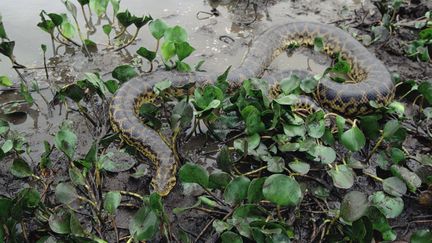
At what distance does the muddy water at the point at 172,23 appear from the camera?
7.11 m

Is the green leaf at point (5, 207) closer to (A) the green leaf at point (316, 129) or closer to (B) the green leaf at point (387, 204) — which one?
(A) the green leaf at point (316, 129)

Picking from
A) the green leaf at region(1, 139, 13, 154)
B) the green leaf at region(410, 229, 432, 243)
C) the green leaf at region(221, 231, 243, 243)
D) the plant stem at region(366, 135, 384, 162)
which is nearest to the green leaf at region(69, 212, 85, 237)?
the green leaf at region(221, 231, 243, 243)

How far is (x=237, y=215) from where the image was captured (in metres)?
4.29

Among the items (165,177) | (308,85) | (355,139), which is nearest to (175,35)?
(308,85)

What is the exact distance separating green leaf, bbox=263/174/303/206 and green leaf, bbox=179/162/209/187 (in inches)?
23.5

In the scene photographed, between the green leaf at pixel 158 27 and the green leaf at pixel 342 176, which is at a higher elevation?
the green leaf at pixel 158 27

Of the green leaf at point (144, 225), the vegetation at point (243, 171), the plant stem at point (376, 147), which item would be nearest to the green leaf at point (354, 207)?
the vegetation at point (243, 171)

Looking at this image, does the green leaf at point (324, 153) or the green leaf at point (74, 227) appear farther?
the green leaf at point (324, 153)

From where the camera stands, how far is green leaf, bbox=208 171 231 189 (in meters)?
4.46

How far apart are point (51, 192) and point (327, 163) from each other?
3.24 metres

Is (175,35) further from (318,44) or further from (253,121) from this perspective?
(318,44)

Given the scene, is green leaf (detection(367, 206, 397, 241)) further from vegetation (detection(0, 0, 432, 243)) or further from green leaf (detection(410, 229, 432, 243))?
green leaf (detection(410, 229, 432, 243))

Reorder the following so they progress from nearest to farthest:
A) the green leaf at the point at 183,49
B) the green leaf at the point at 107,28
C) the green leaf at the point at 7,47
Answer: the green leaf at the point at 7,47, the green leaf at the point at 183,49, the green leaf at the point at 107,28

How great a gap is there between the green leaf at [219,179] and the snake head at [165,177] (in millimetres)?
826
